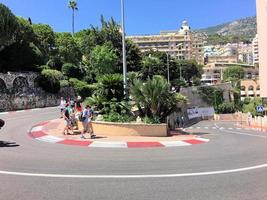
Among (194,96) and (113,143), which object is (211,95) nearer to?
(194,96)

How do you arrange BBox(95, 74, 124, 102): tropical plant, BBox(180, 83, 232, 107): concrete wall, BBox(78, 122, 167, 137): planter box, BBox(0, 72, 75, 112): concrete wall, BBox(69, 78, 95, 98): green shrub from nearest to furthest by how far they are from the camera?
BBox(78, 122, 167, 137): planter box → BBox(95, 74, 124, 102): tropical plant → BBox(0, 72, 75, 112): concrete wall → BBox(69, 78, 95, 98): green shrub → BBox(180, 83, 232, 107): concrete wall

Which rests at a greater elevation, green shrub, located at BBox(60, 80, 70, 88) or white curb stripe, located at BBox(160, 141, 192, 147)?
green shrub, located at BBox(60, 80, 70, 88)

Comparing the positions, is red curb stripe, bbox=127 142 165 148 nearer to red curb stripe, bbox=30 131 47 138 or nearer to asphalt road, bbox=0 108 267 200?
asphalt road, bbox=0 108 267 200

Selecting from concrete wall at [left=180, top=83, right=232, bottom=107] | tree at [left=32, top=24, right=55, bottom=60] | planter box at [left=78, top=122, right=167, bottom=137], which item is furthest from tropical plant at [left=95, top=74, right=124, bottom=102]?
concrete wall at [left=180, top=83, right=232, bottom=107]

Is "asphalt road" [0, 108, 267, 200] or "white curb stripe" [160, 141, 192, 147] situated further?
"white curb stripe" [160, 141, 192, 147]

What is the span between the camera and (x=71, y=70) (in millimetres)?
71000

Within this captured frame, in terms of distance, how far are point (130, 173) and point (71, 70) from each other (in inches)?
2425

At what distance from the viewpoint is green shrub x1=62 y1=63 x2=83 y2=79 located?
69.7 m

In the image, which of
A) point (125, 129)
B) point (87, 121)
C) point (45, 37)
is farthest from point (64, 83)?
point (87, 121)

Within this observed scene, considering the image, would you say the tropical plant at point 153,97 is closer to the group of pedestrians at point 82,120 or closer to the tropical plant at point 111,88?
the tropical plant at point 111,88

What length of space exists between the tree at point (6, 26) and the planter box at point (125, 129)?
130 feet

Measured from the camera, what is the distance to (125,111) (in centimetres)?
2214

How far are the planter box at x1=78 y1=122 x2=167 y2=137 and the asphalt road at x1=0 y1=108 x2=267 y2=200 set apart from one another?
4145 millimetres

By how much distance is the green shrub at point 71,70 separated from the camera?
69.7 m
